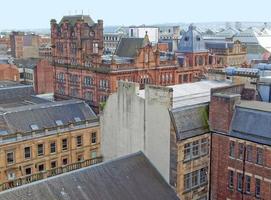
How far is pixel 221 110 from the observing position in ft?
150

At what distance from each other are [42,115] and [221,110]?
99.0 ft

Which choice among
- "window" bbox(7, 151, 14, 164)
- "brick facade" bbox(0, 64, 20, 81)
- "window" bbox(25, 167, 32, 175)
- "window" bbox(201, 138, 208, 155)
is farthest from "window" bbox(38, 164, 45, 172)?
"brick facade" bbox(0, 64, 20, 81)

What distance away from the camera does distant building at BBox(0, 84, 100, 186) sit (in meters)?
57.3

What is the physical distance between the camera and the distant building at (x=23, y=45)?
7156 inches

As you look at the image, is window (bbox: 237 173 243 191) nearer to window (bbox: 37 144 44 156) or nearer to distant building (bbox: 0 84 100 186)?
distant building (bbox: 0 84 100 186)

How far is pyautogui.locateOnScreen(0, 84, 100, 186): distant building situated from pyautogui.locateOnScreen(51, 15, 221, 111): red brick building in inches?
612

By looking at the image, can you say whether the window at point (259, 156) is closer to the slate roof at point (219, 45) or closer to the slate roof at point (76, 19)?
the slate roof at point (76, 19)

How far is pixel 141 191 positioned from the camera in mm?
39250

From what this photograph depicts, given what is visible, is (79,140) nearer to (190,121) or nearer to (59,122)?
(59,122)

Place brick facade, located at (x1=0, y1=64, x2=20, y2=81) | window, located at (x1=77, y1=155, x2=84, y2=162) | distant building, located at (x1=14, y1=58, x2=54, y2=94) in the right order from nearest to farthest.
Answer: window, located at (x1=77, y1=155, x2=84, y2=162)
brick facade, located at (x1=0, y1=64, x2=20, y2=81)
distant building, located at (x1=14, y1=58, x2=54, y2=94)

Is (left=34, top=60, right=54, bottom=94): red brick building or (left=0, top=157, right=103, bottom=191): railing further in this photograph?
(left=34, top=60, right=54, bottom=94): red brick building

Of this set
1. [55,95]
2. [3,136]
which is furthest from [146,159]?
[55,95]

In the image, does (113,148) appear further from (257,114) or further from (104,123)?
(257,114)

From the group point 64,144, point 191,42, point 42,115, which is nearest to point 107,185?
point 64,144
